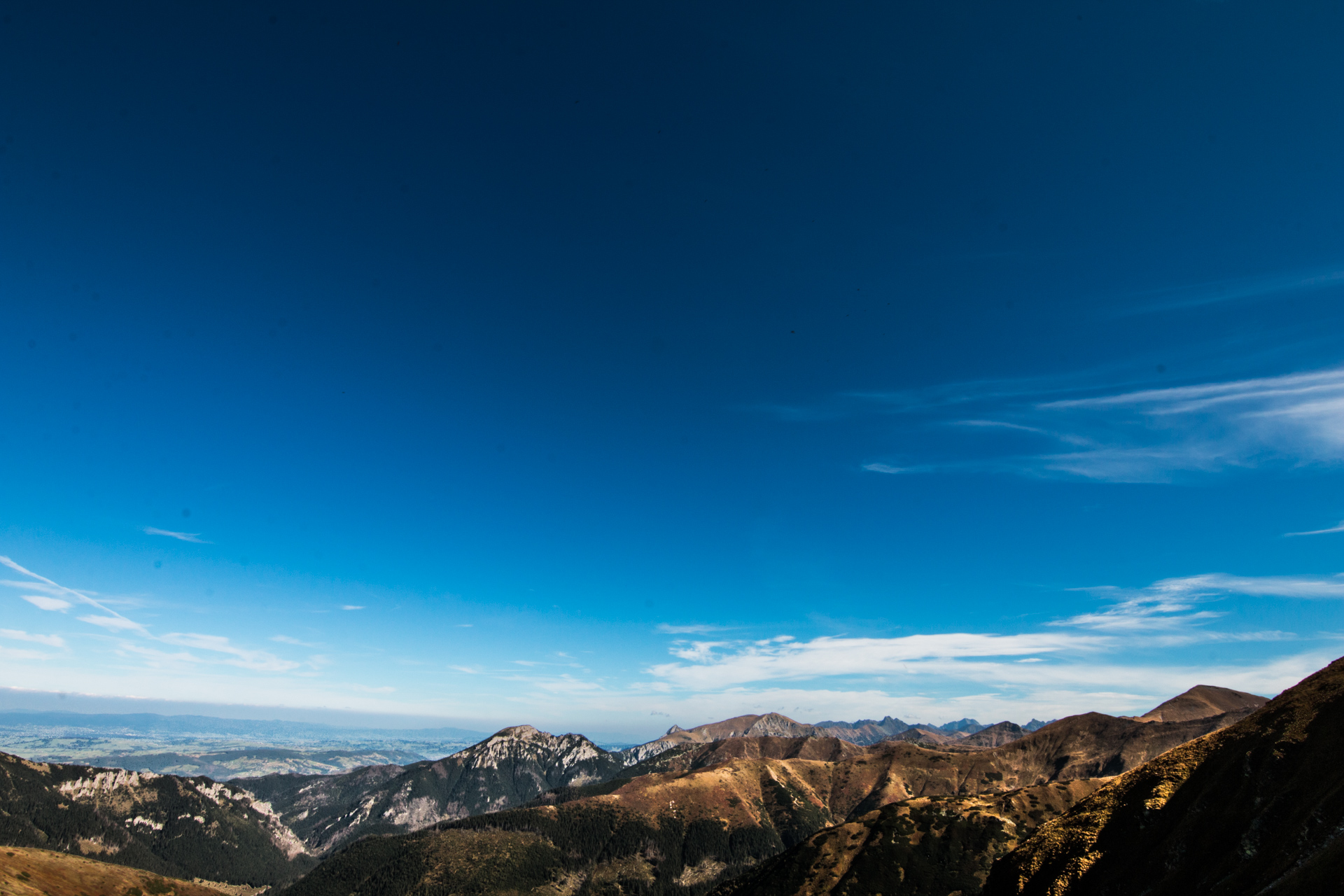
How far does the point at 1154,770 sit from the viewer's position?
12256cm

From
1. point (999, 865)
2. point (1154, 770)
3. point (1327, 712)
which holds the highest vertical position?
point (1327, 712)

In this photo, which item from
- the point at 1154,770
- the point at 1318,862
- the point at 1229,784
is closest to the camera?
the point at 1318,862

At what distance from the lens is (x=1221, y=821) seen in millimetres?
96688

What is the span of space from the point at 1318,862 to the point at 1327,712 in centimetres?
5780

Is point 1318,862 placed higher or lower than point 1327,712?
lower

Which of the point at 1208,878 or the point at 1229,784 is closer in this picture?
the point at 1208,878

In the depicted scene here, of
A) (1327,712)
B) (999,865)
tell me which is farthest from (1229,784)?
(999,865)

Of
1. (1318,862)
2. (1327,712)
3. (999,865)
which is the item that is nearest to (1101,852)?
(999,865)

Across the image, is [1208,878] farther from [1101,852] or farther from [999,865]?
[999,865]

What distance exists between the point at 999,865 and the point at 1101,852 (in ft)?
74.9

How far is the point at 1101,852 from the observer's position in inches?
4274

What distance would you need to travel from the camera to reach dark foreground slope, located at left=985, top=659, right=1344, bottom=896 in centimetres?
7788

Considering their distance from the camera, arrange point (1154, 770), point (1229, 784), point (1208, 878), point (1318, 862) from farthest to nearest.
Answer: point (1154, 770)
point (1229, 784)
point (1208, 878)
point (1318, 862)

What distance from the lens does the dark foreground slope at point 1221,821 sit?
255ft
